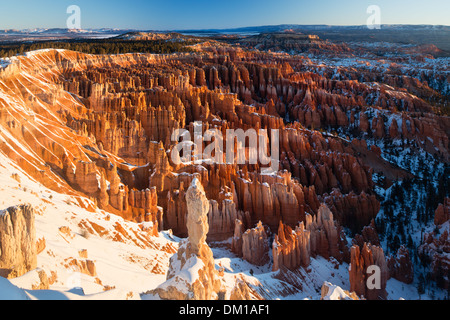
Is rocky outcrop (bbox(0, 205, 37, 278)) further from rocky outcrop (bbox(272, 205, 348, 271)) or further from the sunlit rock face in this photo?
rocky outcrop (bbox(272, 205, 348, 271))

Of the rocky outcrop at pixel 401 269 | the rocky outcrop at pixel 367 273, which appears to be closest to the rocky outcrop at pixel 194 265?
the rocky outcrop at pixel 367 273

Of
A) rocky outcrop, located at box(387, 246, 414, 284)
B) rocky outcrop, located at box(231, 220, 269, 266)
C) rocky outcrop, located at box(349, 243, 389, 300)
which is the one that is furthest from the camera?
rocky outcrop, located at box(387, 246, 414, 284)

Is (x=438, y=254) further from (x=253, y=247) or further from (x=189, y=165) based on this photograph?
(x=189, y=165)

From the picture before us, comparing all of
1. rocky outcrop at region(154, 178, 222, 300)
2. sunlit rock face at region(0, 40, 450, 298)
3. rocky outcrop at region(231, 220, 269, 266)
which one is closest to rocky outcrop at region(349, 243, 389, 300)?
sunlit rock face at region(0, 40, 450, 298)

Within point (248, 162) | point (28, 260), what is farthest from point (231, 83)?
point (28, 260)

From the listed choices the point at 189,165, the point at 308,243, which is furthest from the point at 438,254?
the point at 189,165
